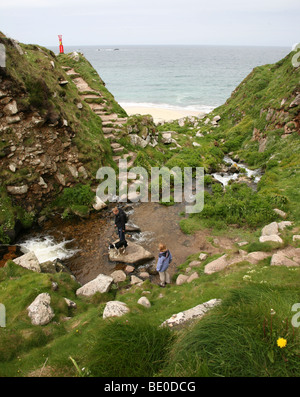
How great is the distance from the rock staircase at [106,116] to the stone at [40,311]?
1494 cm

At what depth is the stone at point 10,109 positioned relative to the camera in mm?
14500

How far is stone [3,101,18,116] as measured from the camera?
1450cm

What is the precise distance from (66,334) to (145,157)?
17412 mm

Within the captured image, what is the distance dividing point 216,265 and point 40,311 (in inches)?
267

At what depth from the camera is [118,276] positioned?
11.2m

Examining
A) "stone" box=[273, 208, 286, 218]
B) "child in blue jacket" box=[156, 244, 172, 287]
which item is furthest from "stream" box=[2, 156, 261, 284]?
"stone" box=[273, 208, 286, 218]

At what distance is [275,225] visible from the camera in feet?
40.4

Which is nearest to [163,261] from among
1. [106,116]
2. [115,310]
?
Result: [115,310]

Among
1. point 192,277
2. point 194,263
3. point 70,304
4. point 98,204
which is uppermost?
point 98,204

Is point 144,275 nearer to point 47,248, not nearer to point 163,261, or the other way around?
point 163,261

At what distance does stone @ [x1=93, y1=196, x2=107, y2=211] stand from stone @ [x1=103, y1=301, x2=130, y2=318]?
33.2 feet

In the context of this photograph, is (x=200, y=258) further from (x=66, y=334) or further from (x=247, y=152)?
(x=247, y=152)

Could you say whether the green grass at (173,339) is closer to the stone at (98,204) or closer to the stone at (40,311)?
the stone at (40,311)
